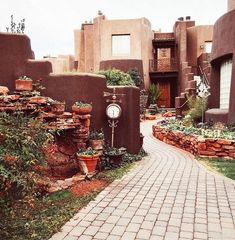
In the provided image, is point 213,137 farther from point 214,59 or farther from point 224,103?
point 214,59

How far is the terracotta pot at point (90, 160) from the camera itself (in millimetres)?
7191

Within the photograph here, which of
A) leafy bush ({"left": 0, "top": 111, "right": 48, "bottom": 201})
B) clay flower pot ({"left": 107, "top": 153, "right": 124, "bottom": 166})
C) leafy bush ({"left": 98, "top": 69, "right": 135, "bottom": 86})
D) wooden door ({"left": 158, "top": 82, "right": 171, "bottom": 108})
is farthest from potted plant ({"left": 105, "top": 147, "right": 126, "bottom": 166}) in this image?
wooden door ({"left": 158, "top": 82, "right": 171, "bottom": 108})

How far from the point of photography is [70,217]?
4.70 meters

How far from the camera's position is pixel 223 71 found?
13383 mm

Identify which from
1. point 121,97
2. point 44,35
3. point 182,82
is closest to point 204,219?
point 121,97

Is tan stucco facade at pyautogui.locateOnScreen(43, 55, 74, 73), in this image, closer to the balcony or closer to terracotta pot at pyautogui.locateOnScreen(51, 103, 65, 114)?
the balcony

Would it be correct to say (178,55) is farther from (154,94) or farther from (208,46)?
(154,94)

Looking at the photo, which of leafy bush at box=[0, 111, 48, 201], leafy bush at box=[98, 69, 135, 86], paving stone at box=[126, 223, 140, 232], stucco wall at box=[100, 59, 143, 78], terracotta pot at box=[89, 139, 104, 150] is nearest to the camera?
leafy bush at box=[0, 111, 48, 201]

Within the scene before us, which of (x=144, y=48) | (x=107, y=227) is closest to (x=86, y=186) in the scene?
(x=107, y=227)

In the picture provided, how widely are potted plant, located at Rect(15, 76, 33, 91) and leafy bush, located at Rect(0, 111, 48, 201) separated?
2.94 m

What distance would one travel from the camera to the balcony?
25.5 meters

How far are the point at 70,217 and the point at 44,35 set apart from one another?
4321 centimetres

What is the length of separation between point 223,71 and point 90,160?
29.2 feet

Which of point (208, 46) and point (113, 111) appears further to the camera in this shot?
point (208, 46)
